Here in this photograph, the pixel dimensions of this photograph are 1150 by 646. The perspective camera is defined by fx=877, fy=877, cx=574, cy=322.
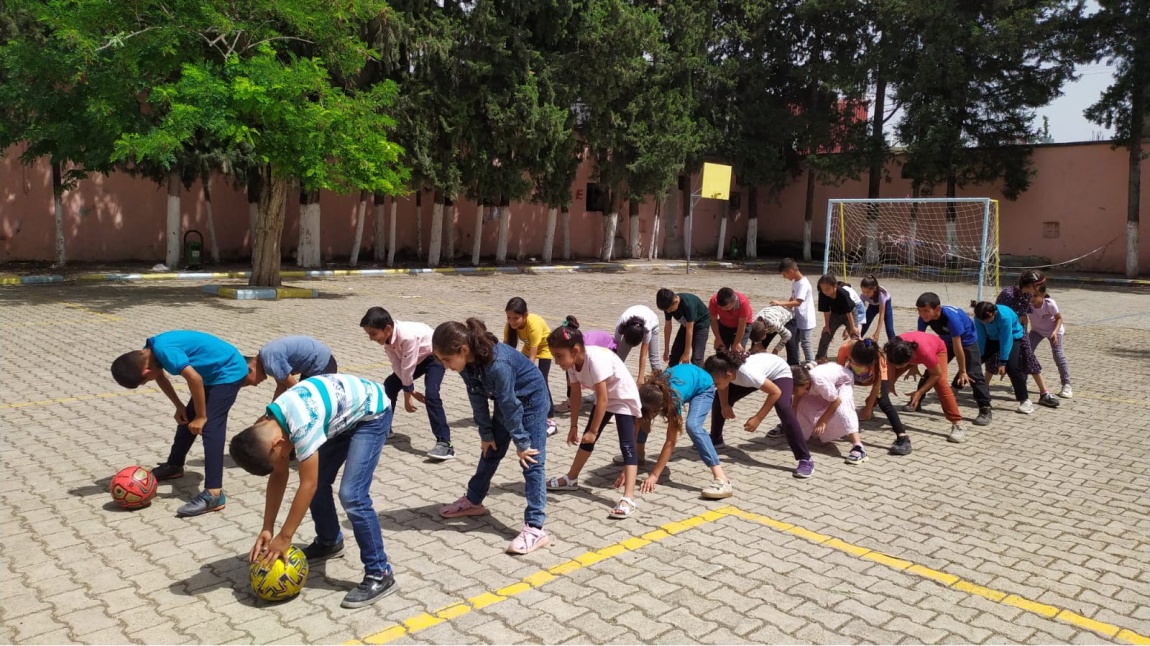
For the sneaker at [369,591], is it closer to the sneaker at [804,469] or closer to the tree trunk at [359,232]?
the sneaker at [804,469]

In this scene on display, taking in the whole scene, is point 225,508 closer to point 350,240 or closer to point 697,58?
point 350,240

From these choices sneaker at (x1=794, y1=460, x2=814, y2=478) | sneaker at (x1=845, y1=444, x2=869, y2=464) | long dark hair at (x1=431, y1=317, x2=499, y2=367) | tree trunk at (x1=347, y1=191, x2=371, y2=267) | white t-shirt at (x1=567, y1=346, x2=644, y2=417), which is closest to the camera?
long dark hair at (x1=431, y1=317, x2=499, y2=367)

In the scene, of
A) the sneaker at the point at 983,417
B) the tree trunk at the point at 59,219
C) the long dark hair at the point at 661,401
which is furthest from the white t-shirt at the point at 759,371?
the tree trunk at the point at 59,219

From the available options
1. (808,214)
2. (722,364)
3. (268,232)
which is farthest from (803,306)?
(808,214)

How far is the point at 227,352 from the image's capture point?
19.4 ft

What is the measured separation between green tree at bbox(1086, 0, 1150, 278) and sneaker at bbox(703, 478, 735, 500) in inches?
1091

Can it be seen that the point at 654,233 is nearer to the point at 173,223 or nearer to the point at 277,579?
the point at 173,223

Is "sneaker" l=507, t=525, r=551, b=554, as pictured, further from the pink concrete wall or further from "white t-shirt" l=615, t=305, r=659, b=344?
the pink concrete wall

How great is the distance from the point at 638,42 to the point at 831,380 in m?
21.7

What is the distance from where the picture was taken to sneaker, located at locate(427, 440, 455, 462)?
7362 mm

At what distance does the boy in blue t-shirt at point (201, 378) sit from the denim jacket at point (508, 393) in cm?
171

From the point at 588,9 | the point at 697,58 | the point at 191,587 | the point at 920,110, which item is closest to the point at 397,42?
the point at 588,9

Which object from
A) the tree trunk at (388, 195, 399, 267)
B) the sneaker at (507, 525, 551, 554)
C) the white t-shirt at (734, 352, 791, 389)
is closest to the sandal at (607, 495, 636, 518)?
the sneaker at (507, 525, 551, 554)

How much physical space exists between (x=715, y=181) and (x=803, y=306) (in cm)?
1732
